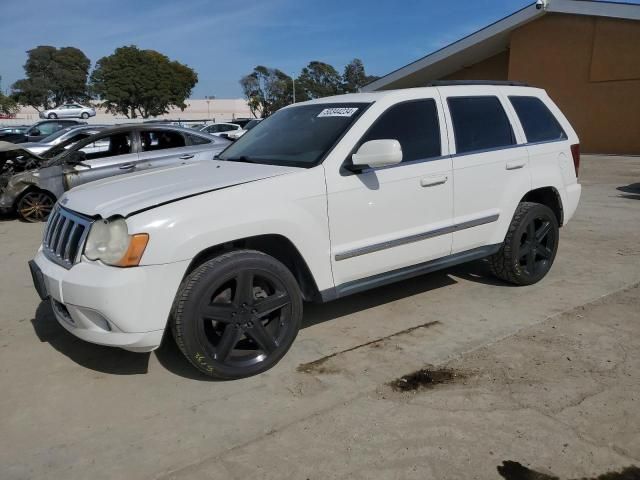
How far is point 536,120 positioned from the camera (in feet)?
15.8

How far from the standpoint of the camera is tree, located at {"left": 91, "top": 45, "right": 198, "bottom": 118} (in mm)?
57562

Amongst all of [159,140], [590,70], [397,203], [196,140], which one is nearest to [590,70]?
[590,70]

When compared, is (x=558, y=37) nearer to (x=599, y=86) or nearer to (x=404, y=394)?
(x=599, y=86)

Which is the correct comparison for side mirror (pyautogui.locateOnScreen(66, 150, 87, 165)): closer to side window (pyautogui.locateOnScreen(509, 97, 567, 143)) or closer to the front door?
the front door

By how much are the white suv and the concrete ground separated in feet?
1.25

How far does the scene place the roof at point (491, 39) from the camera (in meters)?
18.0

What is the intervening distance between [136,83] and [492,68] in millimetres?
45410

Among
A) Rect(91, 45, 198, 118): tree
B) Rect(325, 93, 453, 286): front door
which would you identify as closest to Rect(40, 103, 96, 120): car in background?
Rect(91, 45, 198, 118): tree

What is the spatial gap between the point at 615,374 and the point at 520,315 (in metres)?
1.00

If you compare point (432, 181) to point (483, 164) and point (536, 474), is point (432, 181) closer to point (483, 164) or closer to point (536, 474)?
point (483, 164)

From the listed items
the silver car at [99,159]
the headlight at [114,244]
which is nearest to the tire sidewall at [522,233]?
the headlight at [114,244]

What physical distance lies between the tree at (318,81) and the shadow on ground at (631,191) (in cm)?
6758

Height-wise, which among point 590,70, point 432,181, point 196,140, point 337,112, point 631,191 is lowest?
point 631,191

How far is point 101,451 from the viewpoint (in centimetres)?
263
